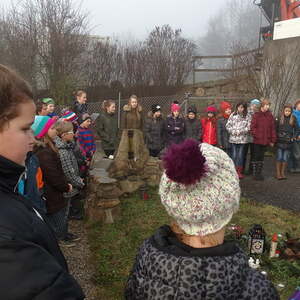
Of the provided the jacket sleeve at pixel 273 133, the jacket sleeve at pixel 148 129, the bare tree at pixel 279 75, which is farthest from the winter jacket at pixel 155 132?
the bare tree at pixel 279 75

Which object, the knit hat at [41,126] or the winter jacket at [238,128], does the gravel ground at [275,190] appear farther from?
the knit hat at [41,126]

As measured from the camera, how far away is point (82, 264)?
13.2ft

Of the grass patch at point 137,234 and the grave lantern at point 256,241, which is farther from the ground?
the grave lantern at point 256,241

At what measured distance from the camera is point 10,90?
1096mm

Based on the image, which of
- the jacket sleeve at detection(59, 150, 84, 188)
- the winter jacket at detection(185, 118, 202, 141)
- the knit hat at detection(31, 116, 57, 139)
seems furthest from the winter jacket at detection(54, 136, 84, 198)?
the winter jacket at detection(185, 118, 202, 141)

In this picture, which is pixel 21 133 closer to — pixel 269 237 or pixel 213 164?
pixel 213 164

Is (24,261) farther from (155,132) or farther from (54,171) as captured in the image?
(155,132)

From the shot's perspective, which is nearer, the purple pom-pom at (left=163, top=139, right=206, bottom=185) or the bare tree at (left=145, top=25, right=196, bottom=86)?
the purple pom-pom at (left=163, top=139, right=206, bottom=185)

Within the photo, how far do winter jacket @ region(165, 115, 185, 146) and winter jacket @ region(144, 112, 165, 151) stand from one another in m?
0.17

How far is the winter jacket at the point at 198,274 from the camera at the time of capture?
1286 mm

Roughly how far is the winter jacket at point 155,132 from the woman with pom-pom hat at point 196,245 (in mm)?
6354

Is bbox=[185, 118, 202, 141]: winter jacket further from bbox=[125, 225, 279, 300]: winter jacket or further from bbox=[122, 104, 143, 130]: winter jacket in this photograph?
bbox=[125, 225, 279, 300]: winter jacket

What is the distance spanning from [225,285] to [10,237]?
0.81m

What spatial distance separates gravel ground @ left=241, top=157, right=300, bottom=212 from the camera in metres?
6.41
